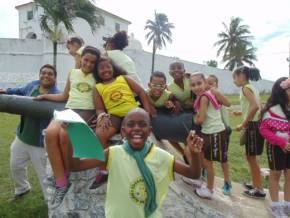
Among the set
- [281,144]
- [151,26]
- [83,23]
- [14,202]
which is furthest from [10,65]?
[281,144]

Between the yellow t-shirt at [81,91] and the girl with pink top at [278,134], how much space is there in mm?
1717

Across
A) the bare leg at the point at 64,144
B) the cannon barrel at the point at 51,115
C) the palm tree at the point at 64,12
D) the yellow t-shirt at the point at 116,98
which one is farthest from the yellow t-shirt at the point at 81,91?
the palm tree at the point at 64,12

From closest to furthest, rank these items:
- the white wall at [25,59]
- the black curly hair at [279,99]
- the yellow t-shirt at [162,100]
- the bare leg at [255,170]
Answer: the black curly hair at [279,99] → the yellow t-shirt at [162,100] → the bare leg at [255,170] → the white wall at [25,59]

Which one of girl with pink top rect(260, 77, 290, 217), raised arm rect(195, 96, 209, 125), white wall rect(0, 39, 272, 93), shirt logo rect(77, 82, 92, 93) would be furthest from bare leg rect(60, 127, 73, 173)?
white wall rect(0, 39, 272, 93)

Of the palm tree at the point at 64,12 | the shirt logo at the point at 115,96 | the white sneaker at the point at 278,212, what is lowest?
the white sneaker at the point at 278,212

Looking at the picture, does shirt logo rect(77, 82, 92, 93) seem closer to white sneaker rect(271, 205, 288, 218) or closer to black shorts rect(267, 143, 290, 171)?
black shorts rect(267, 143, 290, 171)

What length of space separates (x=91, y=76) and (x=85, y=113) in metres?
0.35

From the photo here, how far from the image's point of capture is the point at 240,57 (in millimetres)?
42844

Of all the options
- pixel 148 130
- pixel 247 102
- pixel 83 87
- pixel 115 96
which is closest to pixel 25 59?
pixel 247 102

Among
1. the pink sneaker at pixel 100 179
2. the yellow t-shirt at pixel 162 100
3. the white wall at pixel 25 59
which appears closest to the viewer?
the pink sneaker at pixel 100 179

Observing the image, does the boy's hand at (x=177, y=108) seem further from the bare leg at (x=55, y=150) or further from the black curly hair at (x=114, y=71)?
the bare leg at (x=55, y=150)

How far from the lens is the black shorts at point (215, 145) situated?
4.10 m

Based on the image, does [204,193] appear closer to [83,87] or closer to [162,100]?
[162,100]

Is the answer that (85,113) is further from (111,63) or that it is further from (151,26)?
(151,26)
